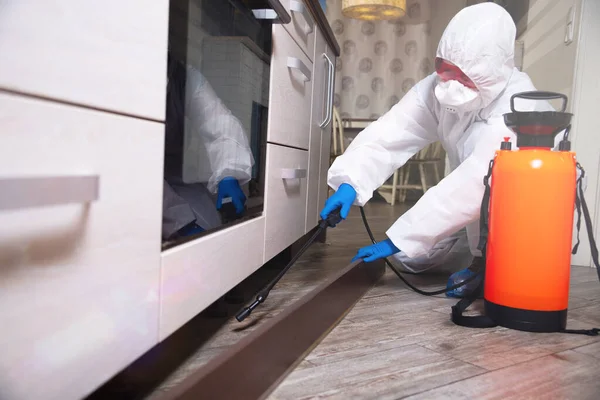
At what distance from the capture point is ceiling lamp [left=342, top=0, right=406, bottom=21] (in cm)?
360

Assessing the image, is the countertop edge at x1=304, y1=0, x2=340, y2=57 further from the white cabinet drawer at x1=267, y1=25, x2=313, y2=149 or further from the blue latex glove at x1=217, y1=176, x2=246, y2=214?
the blue latex glove at x1=217, y1=176, x2=246, y2=214

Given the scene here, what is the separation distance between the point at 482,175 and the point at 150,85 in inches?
37.8

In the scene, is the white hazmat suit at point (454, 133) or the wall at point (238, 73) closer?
the wall at point (238, 73)

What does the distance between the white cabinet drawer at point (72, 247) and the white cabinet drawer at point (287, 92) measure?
21.8 inches

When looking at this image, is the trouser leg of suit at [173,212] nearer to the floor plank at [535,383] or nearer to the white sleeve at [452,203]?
the floor plank at [535,383]

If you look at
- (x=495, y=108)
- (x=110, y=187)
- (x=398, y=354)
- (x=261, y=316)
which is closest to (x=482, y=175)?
(x=495, y=108)

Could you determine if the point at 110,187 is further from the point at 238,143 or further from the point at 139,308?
the point at 238,143

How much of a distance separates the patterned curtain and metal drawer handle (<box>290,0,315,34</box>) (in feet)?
10.7

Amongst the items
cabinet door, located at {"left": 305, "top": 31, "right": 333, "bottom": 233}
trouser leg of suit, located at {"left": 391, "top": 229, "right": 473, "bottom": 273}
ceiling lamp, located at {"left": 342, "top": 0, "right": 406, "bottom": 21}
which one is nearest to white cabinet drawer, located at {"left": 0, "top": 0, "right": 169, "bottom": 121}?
cabinet door, located at {"left": 305, "top": 31, "right": 333, "bottom": 233}

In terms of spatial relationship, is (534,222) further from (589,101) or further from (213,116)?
(589,101)

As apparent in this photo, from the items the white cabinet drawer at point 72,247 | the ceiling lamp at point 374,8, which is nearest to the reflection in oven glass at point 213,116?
the white cabinet drawer at point 72,247

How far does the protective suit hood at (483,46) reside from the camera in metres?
1.24

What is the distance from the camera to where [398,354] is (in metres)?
0.93

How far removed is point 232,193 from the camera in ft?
3.21
